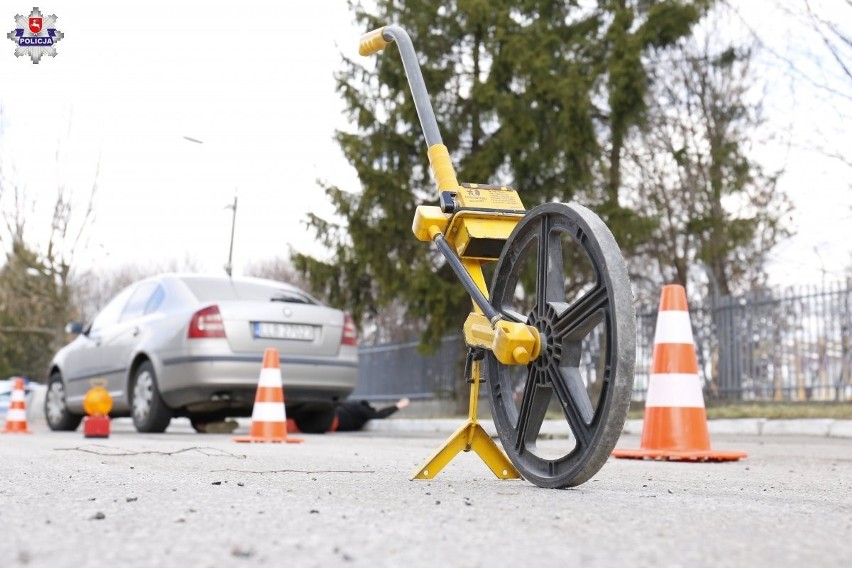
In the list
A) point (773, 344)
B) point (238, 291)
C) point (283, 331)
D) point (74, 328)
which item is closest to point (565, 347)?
point (283, 331)

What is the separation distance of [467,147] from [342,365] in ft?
23.1

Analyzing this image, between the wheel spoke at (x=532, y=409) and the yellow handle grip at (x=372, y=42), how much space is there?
1.84 metres

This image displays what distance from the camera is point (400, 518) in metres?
2.55

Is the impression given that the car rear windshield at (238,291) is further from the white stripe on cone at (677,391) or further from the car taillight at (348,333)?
the white stripe on cone at (677,391)

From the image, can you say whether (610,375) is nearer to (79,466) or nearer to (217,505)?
(217,505)

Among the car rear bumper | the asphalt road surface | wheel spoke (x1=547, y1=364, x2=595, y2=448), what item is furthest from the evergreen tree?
wheel spoke (x1=547, y1=364, x2=595, y2=448)

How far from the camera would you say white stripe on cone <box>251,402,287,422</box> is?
7.96 metres

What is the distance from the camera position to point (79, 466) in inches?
184

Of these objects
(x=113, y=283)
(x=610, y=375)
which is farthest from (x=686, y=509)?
(x=113, y=283)

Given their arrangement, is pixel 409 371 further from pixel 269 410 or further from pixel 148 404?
pixel 269 410

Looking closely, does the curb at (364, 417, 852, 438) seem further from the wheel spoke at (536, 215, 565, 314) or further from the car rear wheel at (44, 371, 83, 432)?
the wheel spoke at (536, 215, 565, 314)

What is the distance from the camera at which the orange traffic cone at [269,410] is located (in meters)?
7.93

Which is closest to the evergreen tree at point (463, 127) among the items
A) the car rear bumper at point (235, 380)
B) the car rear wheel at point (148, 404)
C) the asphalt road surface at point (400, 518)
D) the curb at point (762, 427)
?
the curb at point (762, 427)

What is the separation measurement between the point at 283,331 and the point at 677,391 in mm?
4542
